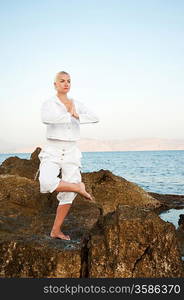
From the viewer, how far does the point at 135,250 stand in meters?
5.60

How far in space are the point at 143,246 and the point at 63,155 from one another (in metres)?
1.94

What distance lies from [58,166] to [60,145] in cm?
35

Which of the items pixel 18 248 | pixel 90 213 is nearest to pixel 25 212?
pixel 90 213

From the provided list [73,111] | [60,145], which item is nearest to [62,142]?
[60,145]

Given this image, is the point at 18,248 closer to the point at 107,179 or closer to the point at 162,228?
the point at 162,228

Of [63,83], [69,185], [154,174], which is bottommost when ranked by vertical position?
[154,174]

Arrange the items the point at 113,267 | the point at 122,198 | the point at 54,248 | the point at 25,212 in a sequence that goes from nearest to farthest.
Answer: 1. the point at 113,267
2. the point at 54,248
3. the point at 25,212
4. the point at 122,198

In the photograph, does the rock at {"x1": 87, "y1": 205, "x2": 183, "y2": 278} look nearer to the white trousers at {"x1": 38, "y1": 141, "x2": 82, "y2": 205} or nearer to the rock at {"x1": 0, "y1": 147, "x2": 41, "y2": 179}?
the white trousers at {"x1": 38, "y1": 141, "x2": 82, "y2": 205}

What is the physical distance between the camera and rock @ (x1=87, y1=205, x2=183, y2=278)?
552cm

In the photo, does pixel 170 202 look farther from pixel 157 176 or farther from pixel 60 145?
pixel 157 176

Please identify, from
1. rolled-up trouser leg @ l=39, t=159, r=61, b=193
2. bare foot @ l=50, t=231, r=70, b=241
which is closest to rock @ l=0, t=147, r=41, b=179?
bare foot @ l=50, t=231, r=70, b=241

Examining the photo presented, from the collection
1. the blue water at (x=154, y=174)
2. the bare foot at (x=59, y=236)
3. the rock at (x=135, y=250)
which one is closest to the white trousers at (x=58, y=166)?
the bare foot at (x=59, y=236)

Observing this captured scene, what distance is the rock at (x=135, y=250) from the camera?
18.1ft

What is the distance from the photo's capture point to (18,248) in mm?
6109
